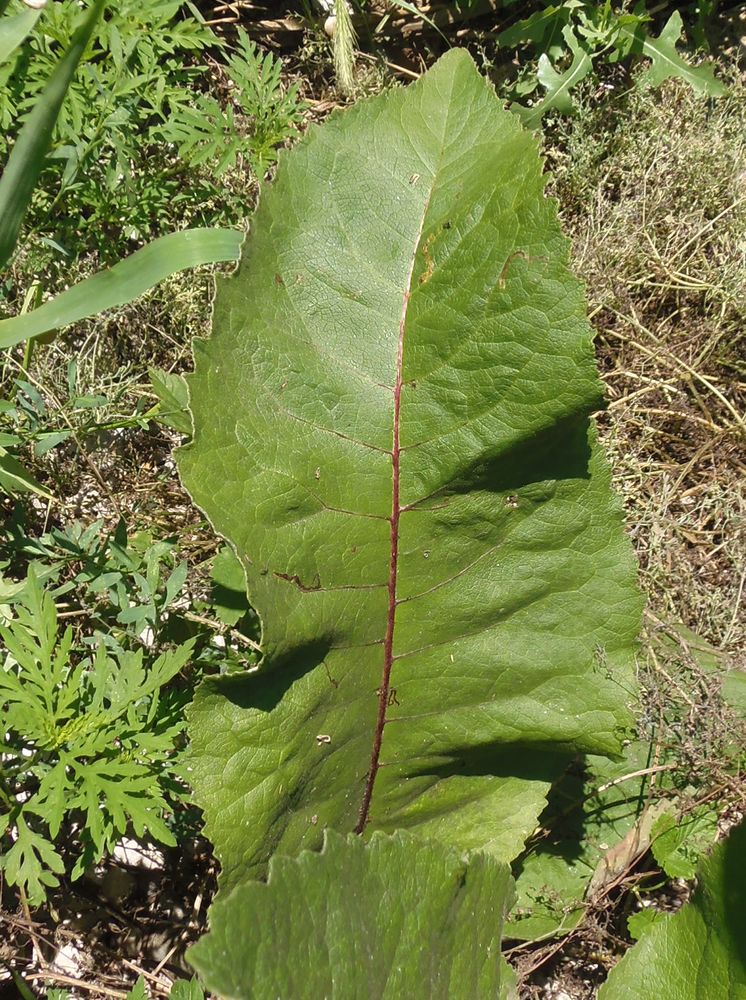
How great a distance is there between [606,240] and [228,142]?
1.23 meters

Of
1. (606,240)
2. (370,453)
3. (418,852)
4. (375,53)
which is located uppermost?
(375,53)

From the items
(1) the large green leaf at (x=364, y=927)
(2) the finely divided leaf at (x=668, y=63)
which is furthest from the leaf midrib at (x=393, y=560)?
(2) the finely divided leaf at (x=668, y=63)

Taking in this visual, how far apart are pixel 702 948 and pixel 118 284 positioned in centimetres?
191

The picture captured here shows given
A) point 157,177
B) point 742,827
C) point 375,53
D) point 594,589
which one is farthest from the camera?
point 375,53

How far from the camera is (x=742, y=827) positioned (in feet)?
6.31

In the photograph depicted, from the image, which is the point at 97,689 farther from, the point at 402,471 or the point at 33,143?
the point at 33,143

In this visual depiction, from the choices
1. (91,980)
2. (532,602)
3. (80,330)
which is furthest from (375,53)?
(91,980)

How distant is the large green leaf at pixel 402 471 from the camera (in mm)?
1878

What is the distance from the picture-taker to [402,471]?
78.3 inches

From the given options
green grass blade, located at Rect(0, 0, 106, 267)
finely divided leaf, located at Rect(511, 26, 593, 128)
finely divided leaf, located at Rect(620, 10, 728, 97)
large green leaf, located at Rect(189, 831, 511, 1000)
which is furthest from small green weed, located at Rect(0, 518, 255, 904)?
finely divided leaf, located at Rect(620, 10, 728, 97)

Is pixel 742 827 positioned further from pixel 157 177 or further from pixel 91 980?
pixel 157 177

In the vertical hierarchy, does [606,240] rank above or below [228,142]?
below

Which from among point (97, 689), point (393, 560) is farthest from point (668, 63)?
point (97, 689)

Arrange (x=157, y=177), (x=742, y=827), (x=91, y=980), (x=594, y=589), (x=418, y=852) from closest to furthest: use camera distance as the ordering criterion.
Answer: (x=418, y=852)
(x=742, y=827)
(x=594, y=589)
(x=91, y=980)
(x=157, y=177)
